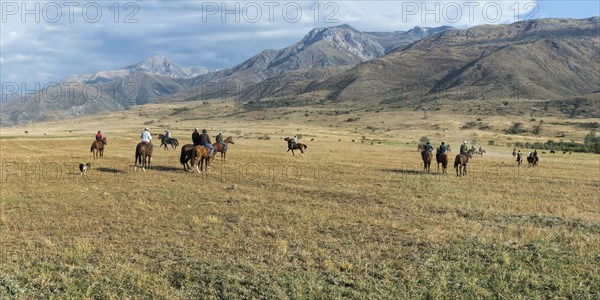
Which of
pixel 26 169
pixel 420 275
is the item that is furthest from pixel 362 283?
pixel 26 169

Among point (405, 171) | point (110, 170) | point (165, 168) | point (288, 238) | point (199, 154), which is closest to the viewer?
point (288, 238)

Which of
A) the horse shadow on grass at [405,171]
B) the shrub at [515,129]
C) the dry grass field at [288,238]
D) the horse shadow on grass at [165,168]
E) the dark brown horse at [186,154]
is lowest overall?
the dry grass field at [288,238]

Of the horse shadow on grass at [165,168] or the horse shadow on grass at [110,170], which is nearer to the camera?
the horse shadow on grass at [110,170]

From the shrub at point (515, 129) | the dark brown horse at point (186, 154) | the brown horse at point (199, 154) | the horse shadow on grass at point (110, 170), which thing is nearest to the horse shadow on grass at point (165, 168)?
the dark brown horse at point (186, 154)

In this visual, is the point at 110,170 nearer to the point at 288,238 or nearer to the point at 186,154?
the point at 186,154

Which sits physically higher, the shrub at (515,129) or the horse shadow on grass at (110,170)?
the shrub at (515,129)

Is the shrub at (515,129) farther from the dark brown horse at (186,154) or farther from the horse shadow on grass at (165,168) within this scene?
the dark brown horse at (186,154)

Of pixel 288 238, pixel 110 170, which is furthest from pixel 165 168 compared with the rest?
pixel 288 238

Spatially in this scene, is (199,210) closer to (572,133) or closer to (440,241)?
(440,241)

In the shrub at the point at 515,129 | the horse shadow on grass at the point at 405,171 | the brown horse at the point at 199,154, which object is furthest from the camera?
the shrub at the point at 515,129

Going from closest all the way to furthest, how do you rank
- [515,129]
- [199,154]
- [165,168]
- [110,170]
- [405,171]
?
[199,154], [110,170], [165,168], [405,171], [515,129]

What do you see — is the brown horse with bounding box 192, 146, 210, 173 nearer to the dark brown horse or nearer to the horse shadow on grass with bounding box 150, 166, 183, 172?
the dark brown horse

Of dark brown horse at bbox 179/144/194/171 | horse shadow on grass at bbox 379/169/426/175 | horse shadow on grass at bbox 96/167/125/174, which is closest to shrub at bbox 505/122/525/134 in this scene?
horse shadow on grass at bbox 379/169/426/175

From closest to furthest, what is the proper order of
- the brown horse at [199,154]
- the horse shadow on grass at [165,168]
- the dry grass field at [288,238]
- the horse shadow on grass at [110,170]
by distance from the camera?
the dry grass field at [288,238]
the brown horse at [199,154]
the horse shadow on grass at [110,170]
the horse shadow on grass at [165,168]
